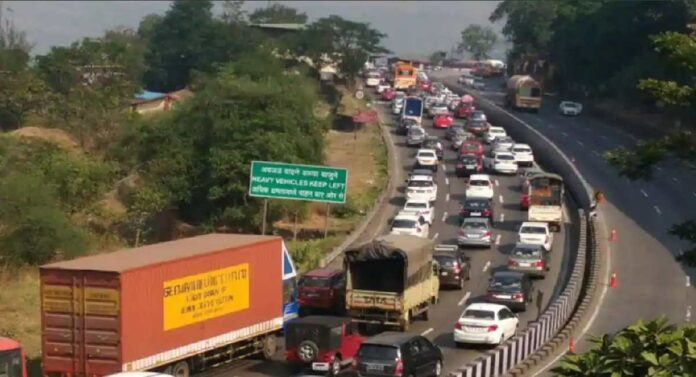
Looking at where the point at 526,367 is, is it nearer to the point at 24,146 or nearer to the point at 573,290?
the point at 573,290

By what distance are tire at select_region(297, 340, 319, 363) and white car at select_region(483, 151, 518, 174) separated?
4350cm

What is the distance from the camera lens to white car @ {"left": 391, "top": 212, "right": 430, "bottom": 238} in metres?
52.4

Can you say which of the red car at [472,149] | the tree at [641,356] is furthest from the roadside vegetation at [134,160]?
the tree at [641,356]

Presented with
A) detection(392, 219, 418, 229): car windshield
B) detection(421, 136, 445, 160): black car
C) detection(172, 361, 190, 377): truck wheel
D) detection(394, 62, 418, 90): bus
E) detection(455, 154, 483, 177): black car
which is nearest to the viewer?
detection(172, 361, 190, 377): truck wheel

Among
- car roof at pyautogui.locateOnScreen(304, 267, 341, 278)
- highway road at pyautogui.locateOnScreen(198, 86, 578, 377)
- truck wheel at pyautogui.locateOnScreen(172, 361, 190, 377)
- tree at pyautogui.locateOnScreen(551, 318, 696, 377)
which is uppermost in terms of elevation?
tree at pyautogui.locateOnScreen(551, 318, 696, 377)

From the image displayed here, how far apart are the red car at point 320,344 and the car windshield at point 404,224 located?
917 inches

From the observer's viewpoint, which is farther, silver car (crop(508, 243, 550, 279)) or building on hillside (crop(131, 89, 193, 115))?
building on hillside (crop(131, 89, 193, 115))

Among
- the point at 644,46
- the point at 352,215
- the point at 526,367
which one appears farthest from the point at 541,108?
the point at 526,367

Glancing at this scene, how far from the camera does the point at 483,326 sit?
32906 millimetres

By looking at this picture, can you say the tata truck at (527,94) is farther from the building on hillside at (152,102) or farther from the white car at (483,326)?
the white car at (483,326)

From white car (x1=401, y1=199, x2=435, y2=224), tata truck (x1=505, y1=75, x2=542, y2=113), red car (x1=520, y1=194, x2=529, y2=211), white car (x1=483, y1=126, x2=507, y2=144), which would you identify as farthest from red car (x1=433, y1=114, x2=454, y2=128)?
white car (x1=401, y1=199, x2=435, y2=224)

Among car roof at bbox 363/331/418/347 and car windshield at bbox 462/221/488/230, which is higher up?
car roof at bbox 363/331/418/347

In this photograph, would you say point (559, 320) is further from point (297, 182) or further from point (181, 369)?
point (297, 182)

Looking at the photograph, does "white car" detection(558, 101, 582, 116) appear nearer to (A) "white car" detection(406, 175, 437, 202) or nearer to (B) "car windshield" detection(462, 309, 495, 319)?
(A) "white car" detection(406, 175, 437, 202)
